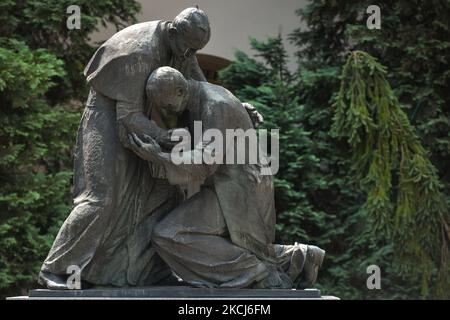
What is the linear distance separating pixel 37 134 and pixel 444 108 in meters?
5.44

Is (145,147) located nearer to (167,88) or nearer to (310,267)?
(167,88)

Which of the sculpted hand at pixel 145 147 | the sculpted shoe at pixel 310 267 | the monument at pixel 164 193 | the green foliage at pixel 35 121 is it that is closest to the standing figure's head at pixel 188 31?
the monument at pixel 164 193

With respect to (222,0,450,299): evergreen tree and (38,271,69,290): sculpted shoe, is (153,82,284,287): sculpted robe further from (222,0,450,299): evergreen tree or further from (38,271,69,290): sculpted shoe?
(222,0,450,299): evergreen tree

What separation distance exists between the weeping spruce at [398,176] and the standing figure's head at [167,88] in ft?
17.6

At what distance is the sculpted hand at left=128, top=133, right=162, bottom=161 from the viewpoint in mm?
5066

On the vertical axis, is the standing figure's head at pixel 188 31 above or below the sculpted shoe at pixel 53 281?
above

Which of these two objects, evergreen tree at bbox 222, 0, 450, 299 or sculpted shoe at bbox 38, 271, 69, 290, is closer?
sculpted shoe at bbox 38, 271, 69, 290

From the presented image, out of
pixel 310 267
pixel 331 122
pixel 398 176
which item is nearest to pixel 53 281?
pixel 310 267

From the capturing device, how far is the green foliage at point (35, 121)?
9734mm

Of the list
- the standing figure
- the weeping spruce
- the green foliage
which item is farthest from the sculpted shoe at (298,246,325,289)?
the weeping spruce

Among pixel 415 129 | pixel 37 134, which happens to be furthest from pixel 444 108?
pixel 37 134

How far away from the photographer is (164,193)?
540cm

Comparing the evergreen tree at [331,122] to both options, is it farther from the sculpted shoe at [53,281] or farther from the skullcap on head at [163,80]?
the sculpted shoe at [53,281]

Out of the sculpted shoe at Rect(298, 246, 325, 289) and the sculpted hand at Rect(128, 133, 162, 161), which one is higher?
the sculpted hand at Rect(128, 133, 162, 161)
